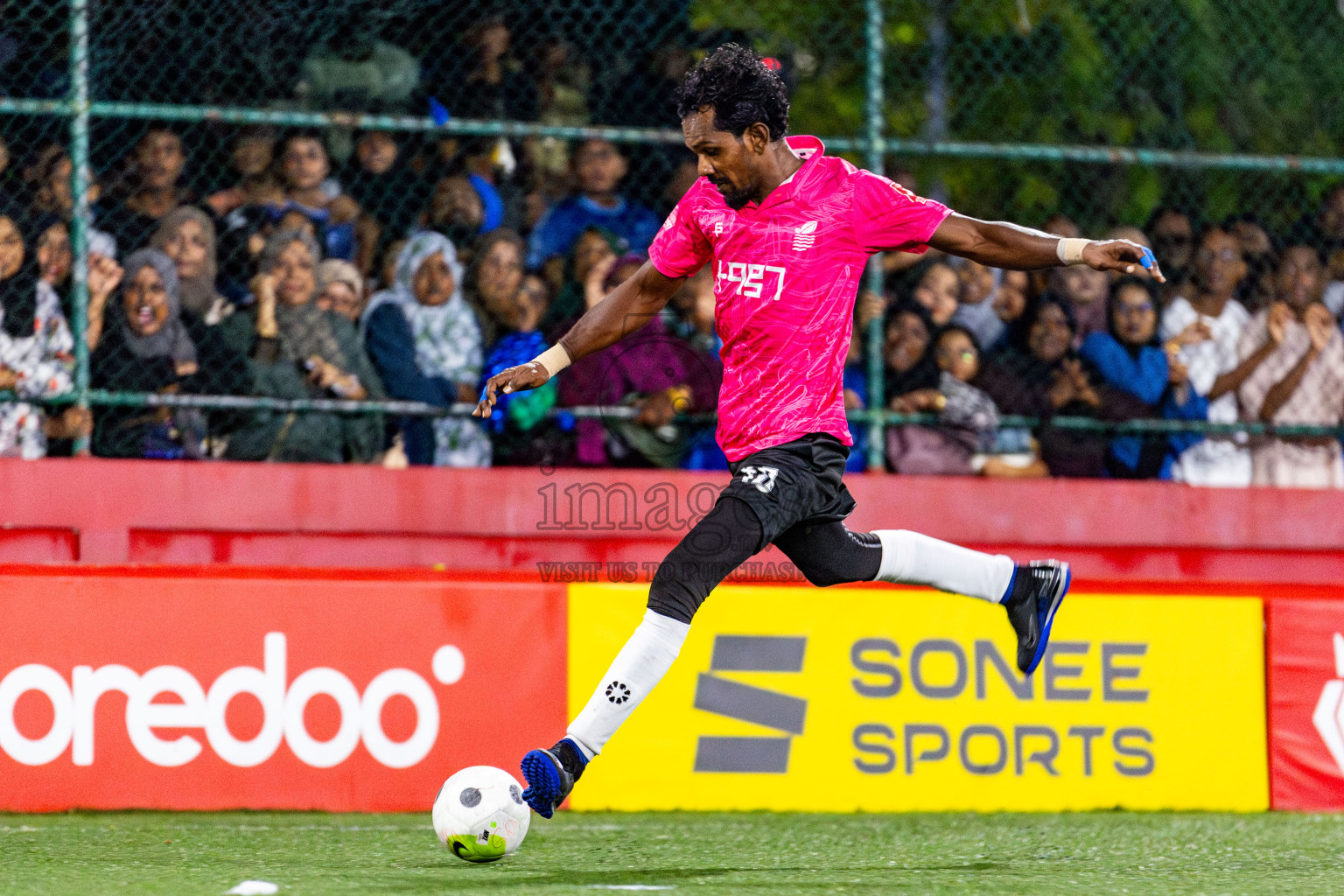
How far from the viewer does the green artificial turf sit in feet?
15.5

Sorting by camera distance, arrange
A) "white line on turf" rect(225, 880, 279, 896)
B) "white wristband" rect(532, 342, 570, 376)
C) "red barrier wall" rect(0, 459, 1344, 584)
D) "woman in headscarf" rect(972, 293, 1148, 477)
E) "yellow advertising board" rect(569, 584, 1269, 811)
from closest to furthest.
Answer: "white line on turf" rect(225, 880, 279, 896) → "white wristband" rect(532, 342, 570, 376) → "yellow advertising board" rect(569, 584, 1269, 811) → "red barrier wall" rect(0, 459, 1344, 584) → "woman in headscarf" rect(972, 293, 1148, 477)

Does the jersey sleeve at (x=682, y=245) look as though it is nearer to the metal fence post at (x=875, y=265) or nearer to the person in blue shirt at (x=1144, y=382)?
the metal fence post at (x=875, y=265)

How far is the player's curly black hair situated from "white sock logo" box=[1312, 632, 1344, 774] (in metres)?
4.02

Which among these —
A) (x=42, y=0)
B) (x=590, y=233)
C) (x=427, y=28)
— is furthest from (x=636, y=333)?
(x=42, y=0)

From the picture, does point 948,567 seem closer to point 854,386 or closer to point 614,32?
point 854,386

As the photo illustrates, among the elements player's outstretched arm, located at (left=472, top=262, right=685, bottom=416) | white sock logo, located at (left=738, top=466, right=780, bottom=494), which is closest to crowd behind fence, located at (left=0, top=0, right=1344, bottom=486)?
player's outstretched arm, located at (left=472, top=262, right=685, bottom=416)

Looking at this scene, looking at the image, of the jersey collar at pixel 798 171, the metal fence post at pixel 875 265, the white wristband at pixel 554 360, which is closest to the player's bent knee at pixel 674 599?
the white wristband at pixel 554 360

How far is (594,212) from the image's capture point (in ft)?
26.3

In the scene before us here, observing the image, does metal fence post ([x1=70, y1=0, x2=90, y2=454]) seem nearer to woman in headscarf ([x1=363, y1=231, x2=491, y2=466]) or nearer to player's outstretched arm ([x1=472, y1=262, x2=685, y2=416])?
woman in headscarf ([x1=363, y1=231, x2=491, y2=466])

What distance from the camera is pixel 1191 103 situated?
344 inches

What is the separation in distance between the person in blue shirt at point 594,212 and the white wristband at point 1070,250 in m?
3.18

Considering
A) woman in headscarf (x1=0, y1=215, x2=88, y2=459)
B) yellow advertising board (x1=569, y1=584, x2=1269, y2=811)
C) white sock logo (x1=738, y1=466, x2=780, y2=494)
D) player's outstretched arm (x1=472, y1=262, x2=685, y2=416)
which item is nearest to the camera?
white sock logo (x1=738, y1=466, x2=780, y2=494)

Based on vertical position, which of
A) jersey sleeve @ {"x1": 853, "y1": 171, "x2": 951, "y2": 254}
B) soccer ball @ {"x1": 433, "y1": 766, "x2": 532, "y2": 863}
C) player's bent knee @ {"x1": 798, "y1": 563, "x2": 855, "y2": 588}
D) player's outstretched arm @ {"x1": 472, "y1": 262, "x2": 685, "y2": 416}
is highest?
jersey sleeve @ {"x1": 853, "y1": 171, "x2": 951, "y2": 254}

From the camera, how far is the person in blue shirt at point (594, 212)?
7.94 metres
